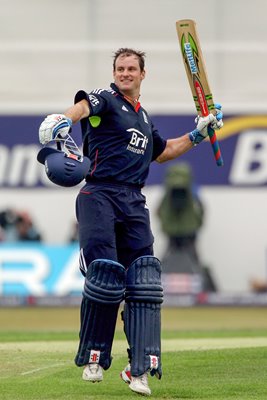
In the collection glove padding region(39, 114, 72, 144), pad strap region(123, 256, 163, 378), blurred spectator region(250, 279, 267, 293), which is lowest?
pad strap region(123, 256, 163, 378)

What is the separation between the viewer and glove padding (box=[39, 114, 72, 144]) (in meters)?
7.26

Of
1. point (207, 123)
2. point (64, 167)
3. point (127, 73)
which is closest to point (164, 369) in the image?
point (207, 123)

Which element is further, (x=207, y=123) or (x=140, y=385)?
(x=207, y=123)

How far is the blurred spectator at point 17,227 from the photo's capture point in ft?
72.1

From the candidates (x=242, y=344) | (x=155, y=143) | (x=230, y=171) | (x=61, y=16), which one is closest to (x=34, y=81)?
(x=61, y=16)

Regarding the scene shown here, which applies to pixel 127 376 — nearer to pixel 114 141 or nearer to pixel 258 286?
pixel 114 141

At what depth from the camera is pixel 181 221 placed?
71.8 feet

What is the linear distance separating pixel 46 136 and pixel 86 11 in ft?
53.3

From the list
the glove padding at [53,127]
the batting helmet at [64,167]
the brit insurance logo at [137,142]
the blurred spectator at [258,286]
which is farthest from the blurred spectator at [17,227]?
the glove padding at [53,127]

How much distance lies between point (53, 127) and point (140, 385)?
62.2 inches

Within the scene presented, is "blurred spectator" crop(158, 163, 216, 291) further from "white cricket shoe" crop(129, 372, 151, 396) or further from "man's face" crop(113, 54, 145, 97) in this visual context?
"white cricket shoe" crop(129, 372, 151, 396)

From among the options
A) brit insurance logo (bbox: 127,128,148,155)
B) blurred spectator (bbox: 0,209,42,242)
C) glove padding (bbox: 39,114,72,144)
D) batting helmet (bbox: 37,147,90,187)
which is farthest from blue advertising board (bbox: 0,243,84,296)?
glove padding (bbox: 39,114,72,144)

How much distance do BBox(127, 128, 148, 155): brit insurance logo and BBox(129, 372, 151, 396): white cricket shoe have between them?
4.38 ft

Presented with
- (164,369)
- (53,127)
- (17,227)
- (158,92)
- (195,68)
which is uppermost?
(158,92)
